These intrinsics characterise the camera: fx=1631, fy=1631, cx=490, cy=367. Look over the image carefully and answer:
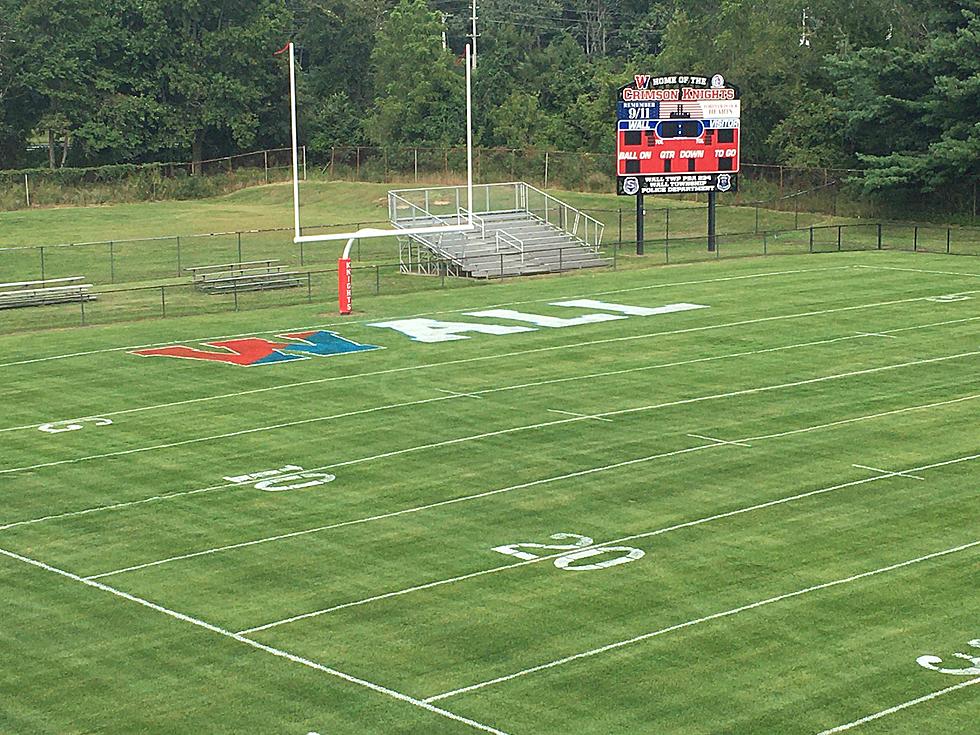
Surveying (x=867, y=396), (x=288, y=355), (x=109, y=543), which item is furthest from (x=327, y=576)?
(x=288, y=355)

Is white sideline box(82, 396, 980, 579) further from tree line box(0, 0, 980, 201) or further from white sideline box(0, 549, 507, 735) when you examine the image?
tree line box(0, 0, 980, 201)

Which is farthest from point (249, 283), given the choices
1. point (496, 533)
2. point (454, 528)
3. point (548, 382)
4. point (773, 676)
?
point (773, 676)

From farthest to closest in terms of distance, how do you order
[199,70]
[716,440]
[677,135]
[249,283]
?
1. [199,70]
2. [677,135]
3. [249,283]
4. [716,440]

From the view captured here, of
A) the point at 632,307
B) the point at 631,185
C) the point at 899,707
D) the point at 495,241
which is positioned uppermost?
the point at 631,185

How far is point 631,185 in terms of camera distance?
52906 mm

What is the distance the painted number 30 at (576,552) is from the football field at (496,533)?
0.05 m

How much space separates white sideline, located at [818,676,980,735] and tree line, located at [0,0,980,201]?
58938mm

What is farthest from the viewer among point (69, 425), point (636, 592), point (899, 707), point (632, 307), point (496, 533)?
point (632, 307)

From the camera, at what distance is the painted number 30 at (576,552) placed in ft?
62.4

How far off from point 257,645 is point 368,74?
9102 centimetres

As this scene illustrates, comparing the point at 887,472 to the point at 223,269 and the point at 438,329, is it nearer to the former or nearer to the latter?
the point at 438,329

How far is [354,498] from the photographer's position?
73.0 feet

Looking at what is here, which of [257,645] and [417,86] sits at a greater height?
[417,86]

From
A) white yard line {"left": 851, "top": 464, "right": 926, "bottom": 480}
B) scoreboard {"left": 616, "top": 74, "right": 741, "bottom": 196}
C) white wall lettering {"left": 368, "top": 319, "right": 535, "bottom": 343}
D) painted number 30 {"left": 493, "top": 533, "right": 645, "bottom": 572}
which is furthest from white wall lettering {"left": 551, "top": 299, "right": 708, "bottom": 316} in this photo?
painted number 30 {"left": 493, "top": 533, "right": 645, "bottom": 572}
